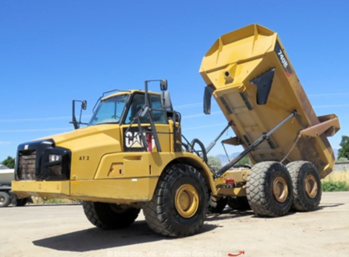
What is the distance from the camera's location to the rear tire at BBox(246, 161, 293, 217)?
883 cm

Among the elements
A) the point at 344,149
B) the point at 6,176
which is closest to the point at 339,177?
the point at 6,176

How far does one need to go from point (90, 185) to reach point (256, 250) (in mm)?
2602

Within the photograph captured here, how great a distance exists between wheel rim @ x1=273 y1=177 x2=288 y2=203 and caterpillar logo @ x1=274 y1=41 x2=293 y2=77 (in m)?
2.53

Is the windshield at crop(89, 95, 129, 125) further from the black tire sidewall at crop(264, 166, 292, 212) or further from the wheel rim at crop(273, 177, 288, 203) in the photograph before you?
the wheel rim at crop(273, 177, 288, 203)

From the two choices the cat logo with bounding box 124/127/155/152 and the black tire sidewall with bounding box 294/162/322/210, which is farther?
the black tire sidewall with bounding box 294/162/322/210

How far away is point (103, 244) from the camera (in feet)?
21.6

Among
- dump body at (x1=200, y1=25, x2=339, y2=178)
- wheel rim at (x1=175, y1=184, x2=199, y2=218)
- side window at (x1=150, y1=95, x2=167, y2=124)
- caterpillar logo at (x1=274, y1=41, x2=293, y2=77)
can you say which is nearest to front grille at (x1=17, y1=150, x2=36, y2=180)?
side window at (x1=150, y1=95, x2=167, y2=124)

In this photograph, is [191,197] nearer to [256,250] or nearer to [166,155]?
[166,155]

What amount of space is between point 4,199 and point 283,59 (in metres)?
16.1

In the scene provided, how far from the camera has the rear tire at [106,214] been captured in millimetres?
7969

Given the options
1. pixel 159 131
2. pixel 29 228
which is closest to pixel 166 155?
pixel 159 131

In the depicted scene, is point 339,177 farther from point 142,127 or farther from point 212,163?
point 142,127

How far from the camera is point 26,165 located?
652cm

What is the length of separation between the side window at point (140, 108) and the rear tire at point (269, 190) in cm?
292
